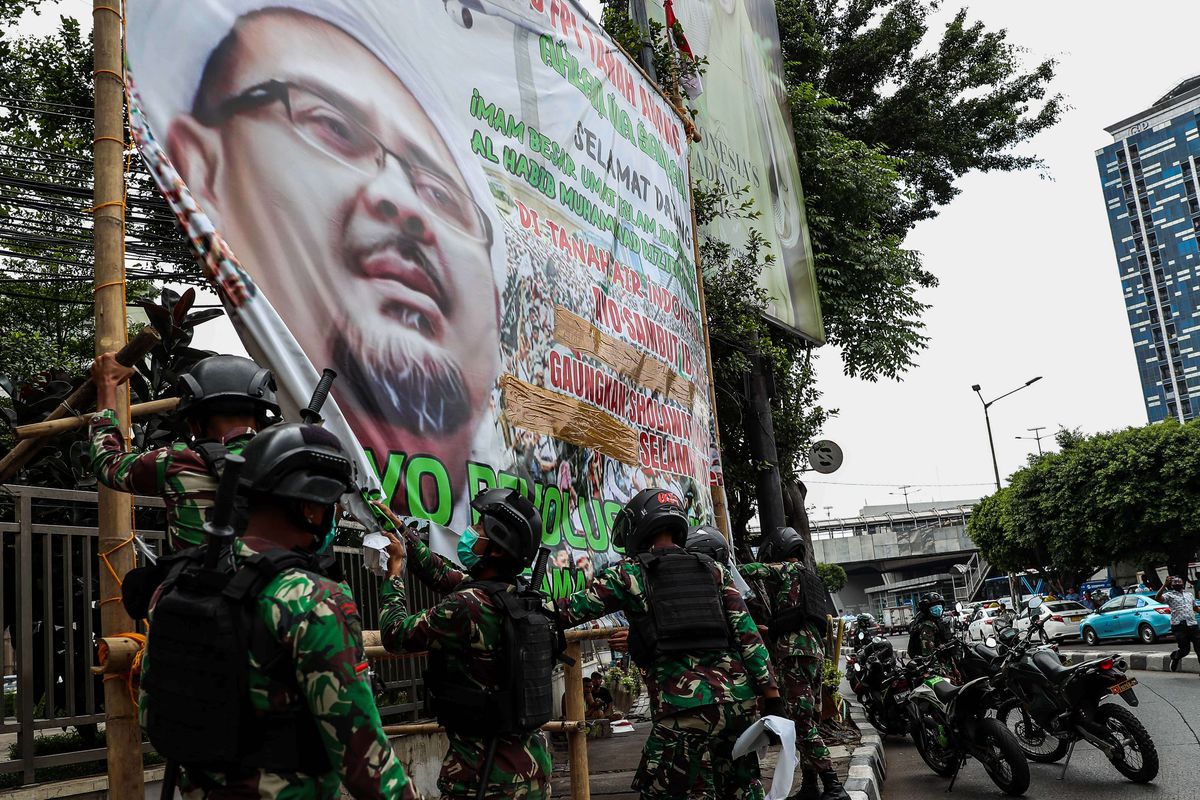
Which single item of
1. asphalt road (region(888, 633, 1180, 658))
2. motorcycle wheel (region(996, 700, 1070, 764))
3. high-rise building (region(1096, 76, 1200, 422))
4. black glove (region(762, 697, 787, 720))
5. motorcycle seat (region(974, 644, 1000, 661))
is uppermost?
high-rise building (region(1096, 76, 1200, 422))

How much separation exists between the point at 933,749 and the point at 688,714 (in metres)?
4.30

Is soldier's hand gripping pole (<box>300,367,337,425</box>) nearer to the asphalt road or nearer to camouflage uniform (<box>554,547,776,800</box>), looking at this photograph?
camouflage uniform (<box>554,547,776,800</box>)

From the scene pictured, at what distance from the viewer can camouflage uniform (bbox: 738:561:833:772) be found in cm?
716

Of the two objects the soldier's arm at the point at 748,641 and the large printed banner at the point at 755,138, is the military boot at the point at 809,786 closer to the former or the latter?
the soldier's arm at the point at 748,641

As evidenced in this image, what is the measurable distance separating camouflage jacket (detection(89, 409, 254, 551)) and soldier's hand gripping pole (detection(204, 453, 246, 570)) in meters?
0.89

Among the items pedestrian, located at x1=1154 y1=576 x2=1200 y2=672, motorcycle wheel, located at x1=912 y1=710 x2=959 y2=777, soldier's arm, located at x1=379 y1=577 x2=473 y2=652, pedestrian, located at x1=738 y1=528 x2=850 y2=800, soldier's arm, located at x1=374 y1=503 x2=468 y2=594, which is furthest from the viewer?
pedestrian, located at x1=1154 y1=576 x2=1200 y2=672

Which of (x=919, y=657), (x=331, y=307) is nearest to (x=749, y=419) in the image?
(x=919, y=657)

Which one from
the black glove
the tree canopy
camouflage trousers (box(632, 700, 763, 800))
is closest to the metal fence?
camouflage trousers (box(632, 700, 763, 800))

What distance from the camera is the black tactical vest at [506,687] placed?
3.70 metres

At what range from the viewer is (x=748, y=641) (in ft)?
16.4

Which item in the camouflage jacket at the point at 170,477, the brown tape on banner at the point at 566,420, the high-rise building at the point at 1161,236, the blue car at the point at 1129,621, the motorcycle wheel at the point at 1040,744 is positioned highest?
the high-rise building at the point at 1161,236

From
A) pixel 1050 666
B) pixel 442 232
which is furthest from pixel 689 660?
pixel 1050 666

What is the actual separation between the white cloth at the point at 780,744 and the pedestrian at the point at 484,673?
989 millimetres

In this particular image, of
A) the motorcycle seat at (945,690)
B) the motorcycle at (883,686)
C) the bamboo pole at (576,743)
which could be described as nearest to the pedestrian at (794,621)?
the motorcycle seat at (945,690)
